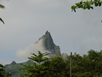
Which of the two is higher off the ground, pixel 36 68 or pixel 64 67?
pixel 64 67

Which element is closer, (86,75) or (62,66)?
(86,75)

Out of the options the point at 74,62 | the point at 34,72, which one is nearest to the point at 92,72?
the point at 74,62

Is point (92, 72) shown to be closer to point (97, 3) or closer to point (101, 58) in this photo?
point (101, 58)

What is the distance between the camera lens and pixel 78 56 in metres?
38.6

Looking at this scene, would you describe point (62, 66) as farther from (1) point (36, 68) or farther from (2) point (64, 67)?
(1) point (36, 68)

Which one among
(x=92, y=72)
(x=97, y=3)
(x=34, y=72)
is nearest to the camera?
(x=97, y=3)

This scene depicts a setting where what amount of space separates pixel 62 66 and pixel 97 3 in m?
32.3

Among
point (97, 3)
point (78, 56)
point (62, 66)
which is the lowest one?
point (97, 3)

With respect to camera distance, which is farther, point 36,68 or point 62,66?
point 62,66

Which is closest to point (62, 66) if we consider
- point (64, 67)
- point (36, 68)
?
point (64, 67)

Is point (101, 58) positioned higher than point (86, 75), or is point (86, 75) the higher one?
point (101, 58)

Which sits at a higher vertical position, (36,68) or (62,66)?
(62,66)

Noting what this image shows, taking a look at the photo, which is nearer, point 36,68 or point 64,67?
point 36,68

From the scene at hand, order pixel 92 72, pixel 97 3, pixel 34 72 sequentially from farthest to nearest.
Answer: pixel 92 72
pixel 34 72
pixel 97 3
